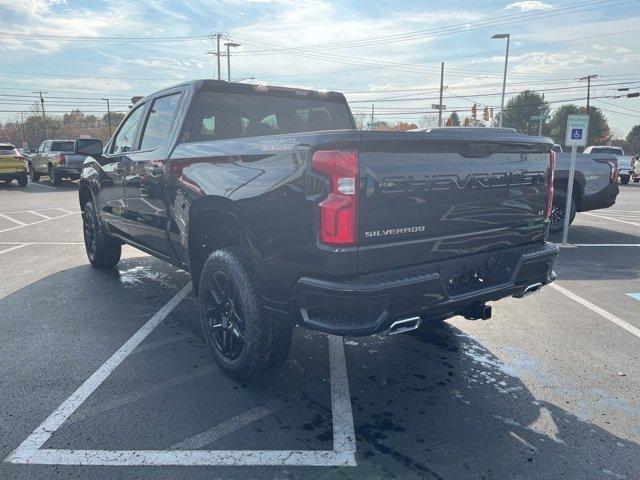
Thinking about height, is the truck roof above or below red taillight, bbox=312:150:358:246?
above

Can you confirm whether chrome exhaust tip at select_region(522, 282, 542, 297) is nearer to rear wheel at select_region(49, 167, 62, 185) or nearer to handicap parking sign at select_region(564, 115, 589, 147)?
handicap parking sign at select_region(564, 115, 589, 147)

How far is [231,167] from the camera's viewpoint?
3.16 metres

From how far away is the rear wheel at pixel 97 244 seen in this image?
242 inches

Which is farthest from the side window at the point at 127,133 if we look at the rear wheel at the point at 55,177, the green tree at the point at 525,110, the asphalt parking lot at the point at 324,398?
the green tree at the point at 525,110

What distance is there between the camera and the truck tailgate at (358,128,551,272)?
2.56 m

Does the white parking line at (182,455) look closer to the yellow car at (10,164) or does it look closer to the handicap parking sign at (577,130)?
the handicap parking sign at (577,130)

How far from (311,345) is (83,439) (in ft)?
6.05

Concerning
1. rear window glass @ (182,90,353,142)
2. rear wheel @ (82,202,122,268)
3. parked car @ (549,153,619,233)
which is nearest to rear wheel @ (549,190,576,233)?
parked car @ (549,153,619,233)

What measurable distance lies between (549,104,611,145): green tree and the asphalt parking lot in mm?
67503

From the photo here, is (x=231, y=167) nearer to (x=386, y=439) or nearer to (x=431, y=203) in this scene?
(x=431, y=203)

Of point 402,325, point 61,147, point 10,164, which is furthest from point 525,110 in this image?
point 402,325

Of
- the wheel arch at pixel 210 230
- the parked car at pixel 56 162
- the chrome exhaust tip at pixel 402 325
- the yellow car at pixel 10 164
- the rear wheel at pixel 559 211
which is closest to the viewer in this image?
the chrome exhaust tip at pixel 402 325

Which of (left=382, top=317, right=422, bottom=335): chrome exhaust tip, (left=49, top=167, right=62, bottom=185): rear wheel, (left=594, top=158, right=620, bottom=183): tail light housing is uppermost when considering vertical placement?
(left=594, top=158, right=620, bottom=183): tail light housing

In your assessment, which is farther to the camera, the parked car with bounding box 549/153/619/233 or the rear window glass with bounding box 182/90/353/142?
the parked car with bounding box 549/153/619/233
